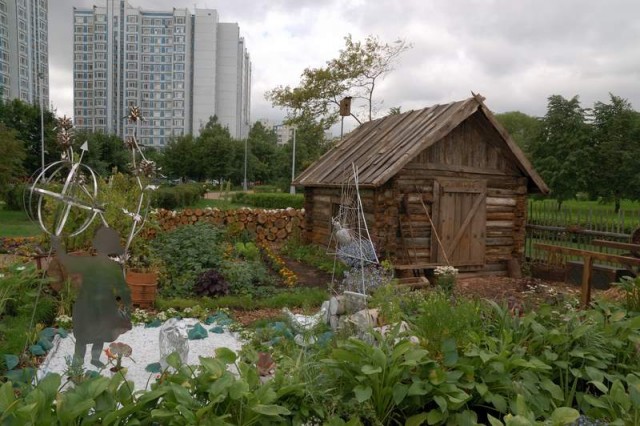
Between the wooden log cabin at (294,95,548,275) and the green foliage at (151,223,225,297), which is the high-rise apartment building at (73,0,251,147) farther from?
the wooden log cabin at (294,95,548,275)

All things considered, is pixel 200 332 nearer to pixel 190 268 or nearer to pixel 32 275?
pixel 32 275

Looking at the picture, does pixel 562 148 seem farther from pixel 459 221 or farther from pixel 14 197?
pixel 14 197

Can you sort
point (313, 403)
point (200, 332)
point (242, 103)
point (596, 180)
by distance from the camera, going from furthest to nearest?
point (242, 103) < point (596, 180) < point (200, 332) < point (313, 403)

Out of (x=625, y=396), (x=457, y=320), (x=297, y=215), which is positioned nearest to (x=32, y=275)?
(x=457, y=320)

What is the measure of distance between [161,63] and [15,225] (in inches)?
2688

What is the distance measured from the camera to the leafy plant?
8.38m

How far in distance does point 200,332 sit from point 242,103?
279ft

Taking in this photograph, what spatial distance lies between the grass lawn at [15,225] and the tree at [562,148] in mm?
22955

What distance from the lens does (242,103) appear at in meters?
87.8

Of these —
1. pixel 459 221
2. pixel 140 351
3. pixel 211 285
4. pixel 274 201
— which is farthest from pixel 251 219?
pixel 140 351

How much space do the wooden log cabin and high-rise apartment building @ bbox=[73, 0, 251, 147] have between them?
69.4 metres

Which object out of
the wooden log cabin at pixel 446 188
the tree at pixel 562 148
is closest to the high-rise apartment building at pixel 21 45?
the tree at pixel 562 148

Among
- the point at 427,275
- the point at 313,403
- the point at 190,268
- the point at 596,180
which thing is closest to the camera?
the point at 313,403

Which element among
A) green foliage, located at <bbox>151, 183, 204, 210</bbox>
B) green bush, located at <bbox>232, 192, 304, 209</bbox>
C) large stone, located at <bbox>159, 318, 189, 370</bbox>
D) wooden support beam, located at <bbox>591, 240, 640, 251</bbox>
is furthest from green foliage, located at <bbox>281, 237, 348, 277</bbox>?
green bush, located at <bbox>232, 192, 304, 209</bbox>
